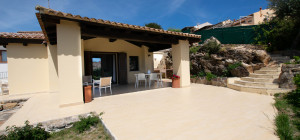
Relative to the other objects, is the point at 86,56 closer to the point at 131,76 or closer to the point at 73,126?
the point at 131,76

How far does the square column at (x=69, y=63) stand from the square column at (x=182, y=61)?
4.82m

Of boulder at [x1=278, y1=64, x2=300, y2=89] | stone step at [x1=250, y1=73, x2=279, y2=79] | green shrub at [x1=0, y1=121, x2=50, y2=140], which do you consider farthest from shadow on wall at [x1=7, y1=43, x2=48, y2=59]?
boulder at [x1=278, y1=64, x2=300, y2=89]

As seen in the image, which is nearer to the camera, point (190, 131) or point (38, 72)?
point (190, 131)

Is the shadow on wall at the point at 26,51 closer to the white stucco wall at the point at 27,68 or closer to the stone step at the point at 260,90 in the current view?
the white stucco wall at the point at 27,68

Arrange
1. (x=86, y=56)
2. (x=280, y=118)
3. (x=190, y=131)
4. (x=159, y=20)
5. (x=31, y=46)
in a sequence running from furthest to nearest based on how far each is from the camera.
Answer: (x=159, y=20), (x=86, y=56), (x=31, y=46), (x=280, y=118), (x=190, y=131)

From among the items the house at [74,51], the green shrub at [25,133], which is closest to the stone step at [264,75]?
the house at [74,51]

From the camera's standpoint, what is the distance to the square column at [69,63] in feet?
13.9

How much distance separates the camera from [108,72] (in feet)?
38.6

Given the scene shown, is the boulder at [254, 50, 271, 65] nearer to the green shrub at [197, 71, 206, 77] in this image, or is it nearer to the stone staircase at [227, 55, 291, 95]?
the stone staircase at [227, 55, 291, 95]

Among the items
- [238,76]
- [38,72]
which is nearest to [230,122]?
[238,76]

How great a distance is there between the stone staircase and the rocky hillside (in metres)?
0.43

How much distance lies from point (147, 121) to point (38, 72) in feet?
24.8

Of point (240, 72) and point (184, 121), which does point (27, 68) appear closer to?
point (184, 121)

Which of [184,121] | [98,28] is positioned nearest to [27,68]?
[98,28]
